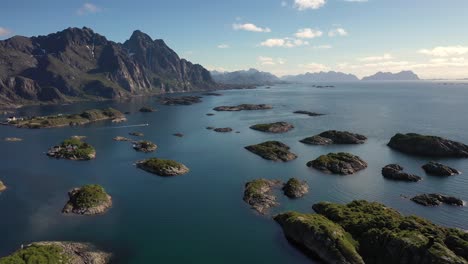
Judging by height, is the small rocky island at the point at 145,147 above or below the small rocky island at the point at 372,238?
below

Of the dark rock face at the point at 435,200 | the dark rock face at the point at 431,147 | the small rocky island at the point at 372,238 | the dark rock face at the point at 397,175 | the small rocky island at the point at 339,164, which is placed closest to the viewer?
the small rocky island at the point at 372,238


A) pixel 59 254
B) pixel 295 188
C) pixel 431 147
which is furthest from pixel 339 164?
pixel 59 254

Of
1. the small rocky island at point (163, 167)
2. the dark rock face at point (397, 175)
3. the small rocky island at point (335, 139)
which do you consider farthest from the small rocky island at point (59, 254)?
the small rocky island at point (335, 139)

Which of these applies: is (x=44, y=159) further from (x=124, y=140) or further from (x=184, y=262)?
(x=184, y=262)

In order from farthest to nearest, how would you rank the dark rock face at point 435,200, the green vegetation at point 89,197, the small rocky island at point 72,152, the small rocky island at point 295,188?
the small rocky island at point 72,152, the small rocky island at point 295,188, the dark rock face at point 435,200, the green vegetation at point 89,197

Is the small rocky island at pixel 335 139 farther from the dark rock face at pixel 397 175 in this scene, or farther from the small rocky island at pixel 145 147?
the small rocky island at pixel 145 147

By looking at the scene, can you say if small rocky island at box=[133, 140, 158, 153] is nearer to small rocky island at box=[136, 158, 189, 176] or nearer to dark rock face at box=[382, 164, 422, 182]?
small rocky island at box=[136, 158, 189, 176]
